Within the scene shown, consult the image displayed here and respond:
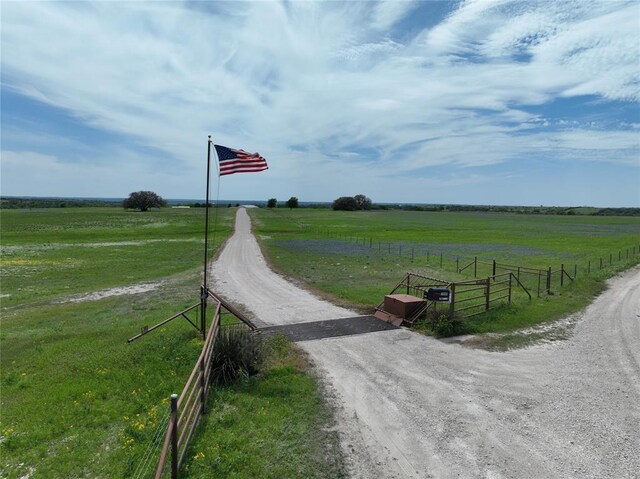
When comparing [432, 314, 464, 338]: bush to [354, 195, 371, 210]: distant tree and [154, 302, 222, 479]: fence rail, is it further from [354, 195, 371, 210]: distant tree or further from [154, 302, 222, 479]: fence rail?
[354, 195, 371, 210]: distant tree

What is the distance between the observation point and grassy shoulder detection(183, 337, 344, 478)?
6.95m

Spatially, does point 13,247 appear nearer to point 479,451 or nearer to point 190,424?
point 190,424

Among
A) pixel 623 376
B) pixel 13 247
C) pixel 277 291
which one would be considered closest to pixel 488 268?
pixel 277 291

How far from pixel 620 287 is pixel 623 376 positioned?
50.2ft

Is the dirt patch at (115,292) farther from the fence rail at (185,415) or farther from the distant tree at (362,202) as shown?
the distant tree at (362,202)

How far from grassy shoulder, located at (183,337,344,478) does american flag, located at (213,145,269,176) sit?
6.07 meters

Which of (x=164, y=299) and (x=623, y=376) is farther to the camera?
(x=164, y=299)

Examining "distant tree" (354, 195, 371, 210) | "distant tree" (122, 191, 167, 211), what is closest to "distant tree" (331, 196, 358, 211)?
"distant tree" (354, 195, 371, 210)

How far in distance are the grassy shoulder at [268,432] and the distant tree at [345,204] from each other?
6502 inches

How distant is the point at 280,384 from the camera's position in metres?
10.1

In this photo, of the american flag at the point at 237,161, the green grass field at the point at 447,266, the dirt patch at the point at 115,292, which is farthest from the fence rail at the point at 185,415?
the dirt patch at the point at 115,292

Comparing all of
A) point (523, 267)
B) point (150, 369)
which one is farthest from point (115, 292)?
point (523, 267)

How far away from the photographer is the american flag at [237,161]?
12633 millimetres

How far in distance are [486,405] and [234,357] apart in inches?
238
